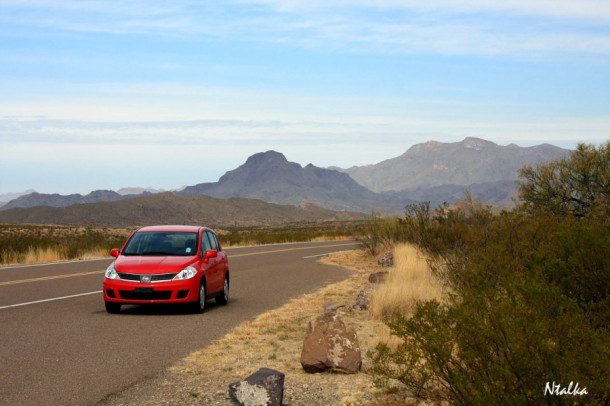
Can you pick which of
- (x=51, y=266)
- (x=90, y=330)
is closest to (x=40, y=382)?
(x=90, y=330)

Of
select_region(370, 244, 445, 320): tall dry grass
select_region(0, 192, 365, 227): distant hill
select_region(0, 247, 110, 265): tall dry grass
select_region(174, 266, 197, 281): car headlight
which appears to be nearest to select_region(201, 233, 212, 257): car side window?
select_region(174, 266, 197, 281): car headlight

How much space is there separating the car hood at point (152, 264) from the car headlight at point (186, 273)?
68mm

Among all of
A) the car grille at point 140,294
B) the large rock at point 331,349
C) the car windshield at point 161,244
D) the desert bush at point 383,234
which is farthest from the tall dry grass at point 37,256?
the large rock at point 331,349

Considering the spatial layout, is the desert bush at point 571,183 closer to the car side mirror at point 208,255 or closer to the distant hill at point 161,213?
the car side mirror at point 208,255

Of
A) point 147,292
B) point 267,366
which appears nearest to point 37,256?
point 147,292

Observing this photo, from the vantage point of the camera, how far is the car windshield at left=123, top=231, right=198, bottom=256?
1611 cm

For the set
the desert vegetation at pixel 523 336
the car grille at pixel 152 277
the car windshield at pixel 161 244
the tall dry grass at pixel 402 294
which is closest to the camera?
the desert vegetation at pixel 523 336

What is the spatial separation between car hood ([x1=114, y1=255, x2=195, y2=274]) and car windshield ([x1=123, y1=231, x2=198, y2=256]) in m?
0.38

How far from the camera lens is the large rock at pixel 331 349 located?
377 inches

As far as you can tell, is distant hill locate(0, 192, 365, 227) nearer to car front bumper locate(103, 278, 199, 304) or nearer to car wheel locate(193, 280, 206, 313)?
car wheel locate(193, 280, 206, 313)

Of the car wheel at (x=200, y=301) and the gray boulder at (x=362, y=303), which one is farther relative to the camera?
the gray boulder at (x=362, y=303)

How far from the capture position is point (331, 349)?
9.66 metres

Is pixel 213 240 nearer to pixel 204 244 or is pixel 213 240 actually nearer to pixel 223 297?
pixel 204 244

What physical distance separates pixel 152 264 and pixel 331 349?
642cm
